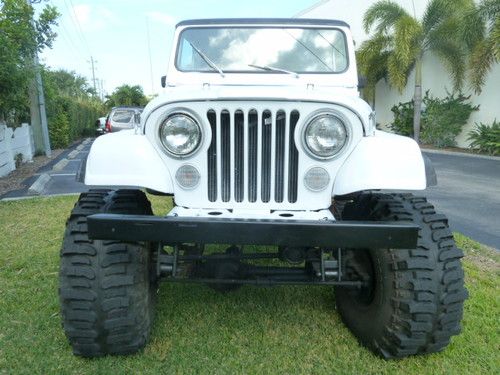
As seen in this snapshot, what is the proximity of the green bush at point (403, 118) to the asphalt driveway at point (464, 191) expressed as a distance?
621 centimetres

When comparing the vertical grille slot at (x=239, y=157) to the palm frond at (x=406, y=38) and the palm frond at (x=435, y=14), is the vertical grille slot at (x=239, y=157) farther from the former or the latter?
the palm frond at (x=435, y=14)

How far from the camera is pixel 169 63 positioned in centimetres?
380

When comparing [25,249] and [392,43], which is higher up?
[392,43]

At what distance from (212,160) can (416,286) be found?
133 cm

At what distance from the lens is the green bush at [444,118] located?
660 inches

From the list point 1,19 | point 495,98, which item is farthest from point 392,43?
point 1,19

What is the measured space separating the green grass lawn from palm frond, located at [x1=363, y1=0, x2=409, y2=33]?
16.1 m

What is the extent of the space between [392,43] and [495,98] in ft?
16.3

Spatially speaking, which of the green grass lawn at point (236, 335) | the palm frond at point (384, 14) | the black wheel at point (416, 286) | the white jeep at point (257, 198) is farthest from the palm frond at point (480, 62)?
the white jeep at point (257, 198)

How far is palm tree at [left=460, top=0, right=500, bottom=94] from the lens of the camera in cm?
1441

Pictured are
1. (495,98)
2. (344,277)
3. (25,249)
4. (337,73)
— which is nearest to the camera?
(344,277)

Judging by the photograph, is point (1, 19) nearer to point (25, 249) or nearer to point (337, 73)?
point (25, 249)

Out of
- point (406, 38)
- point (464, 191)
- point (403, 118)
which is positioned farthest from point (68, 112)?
point (464, 191)

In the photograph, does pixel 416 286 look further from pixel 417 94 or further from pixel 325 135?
pixel 417 94
